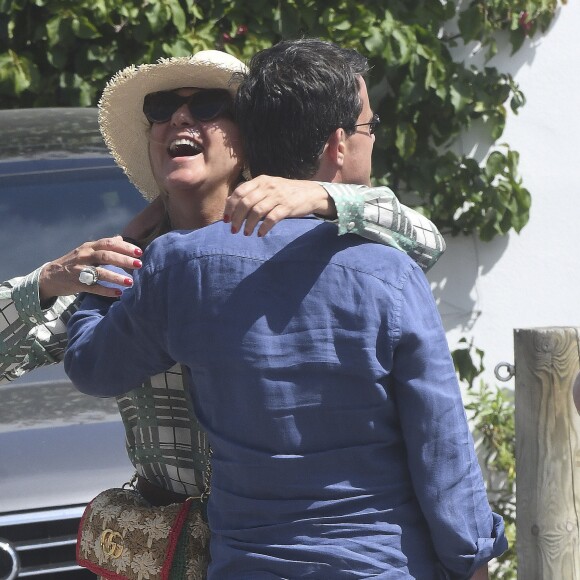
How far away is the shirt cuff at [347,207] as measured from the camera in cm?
170

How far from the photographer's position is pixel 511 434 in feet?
17.0

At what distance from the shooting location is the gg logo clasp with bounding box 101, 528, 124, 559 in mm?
1990

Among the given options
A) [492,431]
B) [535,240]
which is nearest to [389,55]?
[535,240]

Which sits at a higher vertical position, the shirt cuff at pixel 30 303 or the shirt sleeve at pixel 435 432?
the shirt cuff at pixel 30 303

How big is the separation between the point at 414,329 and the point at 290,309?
185 mm

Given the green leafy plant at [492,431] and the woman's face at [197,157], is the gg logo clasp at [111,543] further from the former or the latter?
the green leafy plant at [492,431]

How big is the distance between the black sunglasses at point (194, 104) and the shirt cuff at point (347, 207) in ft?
1.66

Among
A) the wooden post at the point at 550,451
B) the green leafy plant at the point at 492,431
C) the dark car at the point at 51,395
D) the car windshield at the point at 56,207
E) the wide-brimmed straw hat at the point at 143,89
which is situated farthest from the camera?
the green leafy plant at the point at 492,431

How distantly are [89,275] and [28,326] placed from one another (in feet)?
0.69

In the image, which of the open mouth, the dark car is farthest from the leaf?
the open mouth

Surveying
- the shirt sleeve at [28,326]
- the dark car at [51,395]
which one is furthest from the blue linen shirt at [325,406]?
the dark car at [51,395]

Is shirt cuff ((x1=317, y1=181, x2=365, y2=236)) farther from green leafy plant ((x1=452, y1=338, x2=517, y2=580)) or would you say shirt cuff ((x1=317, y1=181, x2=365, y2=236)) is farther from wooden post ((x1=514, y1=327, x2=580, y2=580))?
green leafy plant ((x1=452, y1=338, x2=517, y2=580))

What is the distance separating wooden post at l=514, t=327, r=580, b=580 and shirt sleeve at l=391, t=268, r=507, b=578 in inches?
40.7

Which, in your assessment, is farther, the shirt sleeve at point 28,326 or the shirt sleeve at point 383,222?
the shirt sleeve at point 28,326
